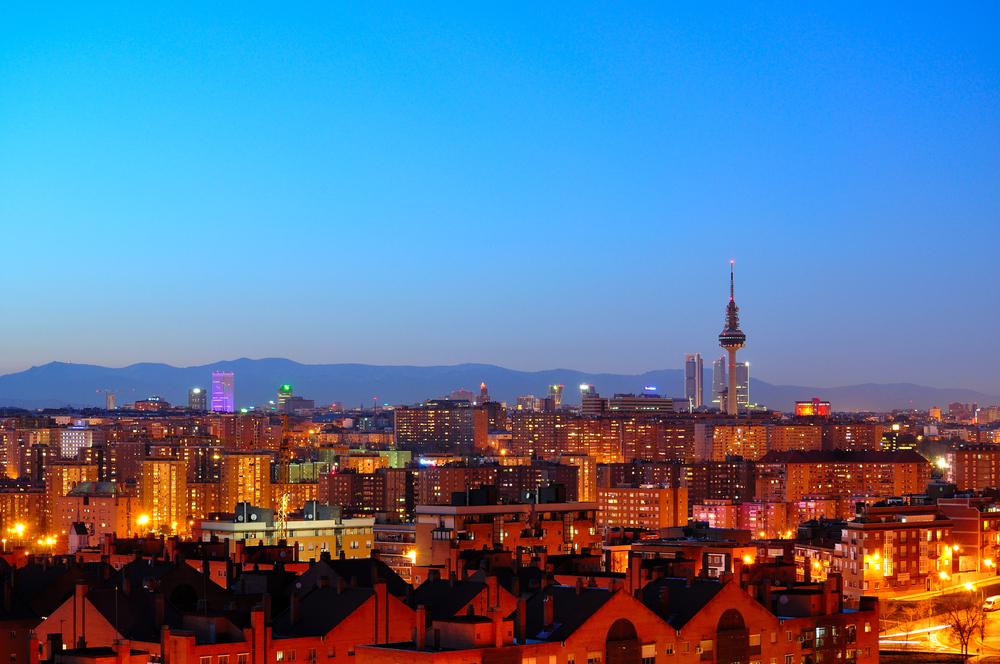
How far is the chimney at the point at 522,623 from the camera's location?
26530 millimetres

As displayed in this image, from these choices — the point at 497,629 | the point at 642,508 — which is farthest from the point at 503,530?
the point at 642,508

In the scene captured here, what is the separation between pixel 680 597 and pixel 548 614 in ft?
10.5

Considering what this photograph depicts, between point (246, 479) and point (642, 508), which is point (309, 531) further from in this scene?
point (246, 479)

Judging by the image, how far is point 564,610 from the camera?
27703 mm

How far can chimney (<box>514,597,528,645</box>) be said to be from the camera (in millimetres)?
26530

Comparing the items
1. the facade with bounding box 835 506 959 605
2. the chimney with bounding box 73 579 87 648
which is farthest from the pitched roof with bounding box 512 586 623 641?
the facade with bounding box 835 506 959 605

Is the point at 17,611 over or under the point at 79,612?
under

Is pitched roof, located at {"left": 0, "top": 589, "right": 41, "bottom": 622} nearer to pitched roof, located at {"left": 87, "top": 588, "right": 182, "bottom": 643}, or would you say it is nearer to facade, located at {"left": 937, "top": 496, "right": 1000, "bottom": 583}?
pitched roof, located at {"left": 87, "top": 588, "right": 182, "bottom": 643}

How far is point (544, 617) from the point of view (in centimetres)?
2762

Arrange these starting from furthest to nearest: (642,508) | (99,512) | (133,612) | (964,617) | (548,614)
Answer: (99,512), (642,508), (964,617), (133,612), (548,614)

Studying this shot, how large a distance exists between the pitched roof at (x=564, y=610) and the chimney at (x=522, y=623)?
0.47ft

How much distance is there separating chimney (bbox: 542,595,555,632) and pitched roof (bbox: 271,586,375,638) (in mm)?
3114

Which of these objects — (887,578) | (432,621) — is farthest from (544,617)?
(887,578)

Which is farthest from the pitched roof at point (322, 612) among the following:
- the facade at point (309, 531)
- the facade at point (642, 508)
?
the facade at point (642, 508)
